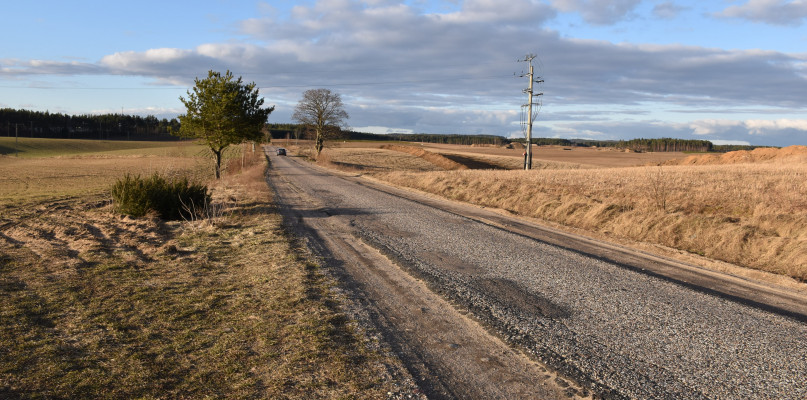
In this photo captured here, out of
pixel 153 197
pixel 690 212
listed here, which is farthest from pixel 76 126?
pixel 690 212

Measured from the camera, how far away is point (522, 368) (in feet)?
14.6

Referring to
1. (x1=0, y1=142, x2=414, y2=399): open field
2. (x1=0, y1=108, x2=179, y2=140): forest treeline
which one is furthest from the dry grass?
(x1=0, y1=108, x2=179, y2=140): forest treeline

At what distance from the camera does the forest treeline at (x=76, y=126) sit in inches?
5290

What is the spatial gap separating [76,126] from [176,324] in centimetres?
17044

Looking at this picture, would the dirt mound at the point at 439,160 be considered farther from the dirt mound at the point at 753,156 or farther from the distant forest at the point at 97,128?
the distant forest at the point at 97,128

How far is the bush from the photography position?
13211 millimetres

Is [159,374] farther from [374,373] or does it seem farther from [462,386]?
[462,386]

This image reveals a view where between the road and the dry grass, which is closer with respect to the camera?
the road

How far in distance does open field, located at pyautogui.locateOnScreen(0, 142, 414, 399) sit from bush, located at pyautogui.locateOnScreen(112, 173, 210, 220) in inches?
113

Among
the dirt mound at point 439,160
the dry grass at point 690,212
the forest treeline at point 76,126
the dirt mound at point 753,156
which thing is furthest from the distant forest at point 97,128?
the dry grass at point 690,212

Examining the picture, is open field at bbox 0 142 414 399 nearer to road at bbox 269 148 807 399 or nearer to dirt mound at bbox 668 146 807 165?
road at bbox 269 148 807 399

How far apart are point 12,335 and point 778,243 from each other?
12.1 m

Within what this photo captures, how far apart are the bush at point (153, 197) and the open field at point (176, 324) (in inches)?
113

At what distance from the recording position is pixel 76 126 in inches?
5763
